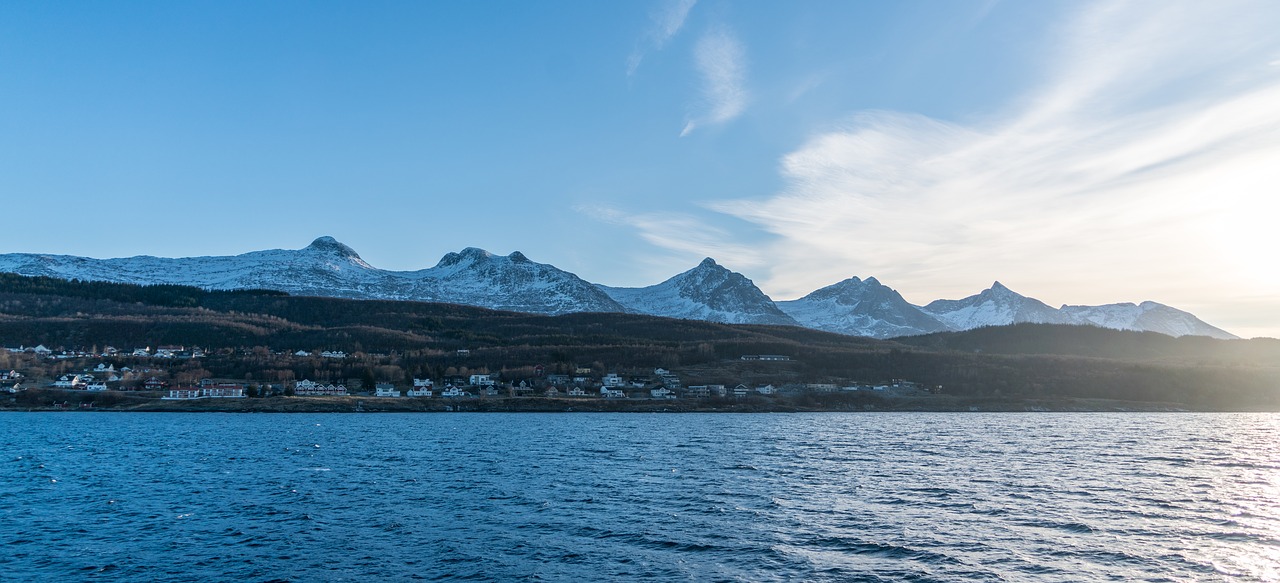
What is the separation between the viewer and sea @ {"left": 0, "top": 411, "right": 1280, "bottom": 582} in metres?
32.1

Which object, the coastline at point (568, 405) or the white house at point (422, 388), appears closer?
the coastline at point (568, 405)

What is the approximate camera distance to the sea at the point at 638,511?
3209 centimetres

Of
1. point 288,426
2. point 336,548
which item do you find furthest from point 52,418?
point 336,548

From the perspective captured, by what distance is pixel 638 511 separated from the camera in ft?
144

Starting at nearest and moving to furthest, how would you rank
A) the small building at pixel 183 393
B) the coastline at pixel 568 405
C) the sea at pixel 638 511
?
1. the sea at pixel 638 511
2. the coastline at pixel 568 405
3. the small building at pixel 183 393

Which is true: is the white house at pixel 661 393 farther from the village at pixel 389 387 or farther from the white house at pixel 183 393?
the white house at pixel 183 393

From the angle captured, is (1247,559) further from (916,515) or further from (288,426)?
(288,426)

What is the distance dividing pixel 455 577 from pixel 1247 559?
30609 millimetres

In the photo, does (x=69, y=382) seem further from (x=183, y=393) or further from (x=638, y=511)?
(x=638, y=511)

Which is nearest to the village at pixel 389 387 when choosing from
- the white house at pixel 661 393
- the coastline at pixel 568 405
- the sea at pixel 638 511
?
the white house at pixel 661 393

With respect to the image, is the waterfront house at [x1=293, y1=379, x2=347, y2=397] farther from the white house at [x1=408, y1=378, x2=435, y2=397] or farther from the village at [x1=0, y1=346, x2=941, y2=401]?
the white house at [x1=408, y1=378, x2=435, y2=397]

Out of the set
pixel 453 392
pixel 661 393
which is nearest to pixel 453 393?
pixel 453 392

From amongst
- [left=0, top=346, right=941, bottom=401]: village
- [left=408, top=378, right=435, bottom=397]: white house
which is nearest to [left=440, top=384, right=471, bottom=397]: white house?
[left=0, top=346, right=941, bottom=401]: village

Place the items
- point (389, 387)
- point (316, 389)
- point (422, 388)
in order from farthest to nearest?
point (422, 388)
point (389, 387)
point (316, 389)
